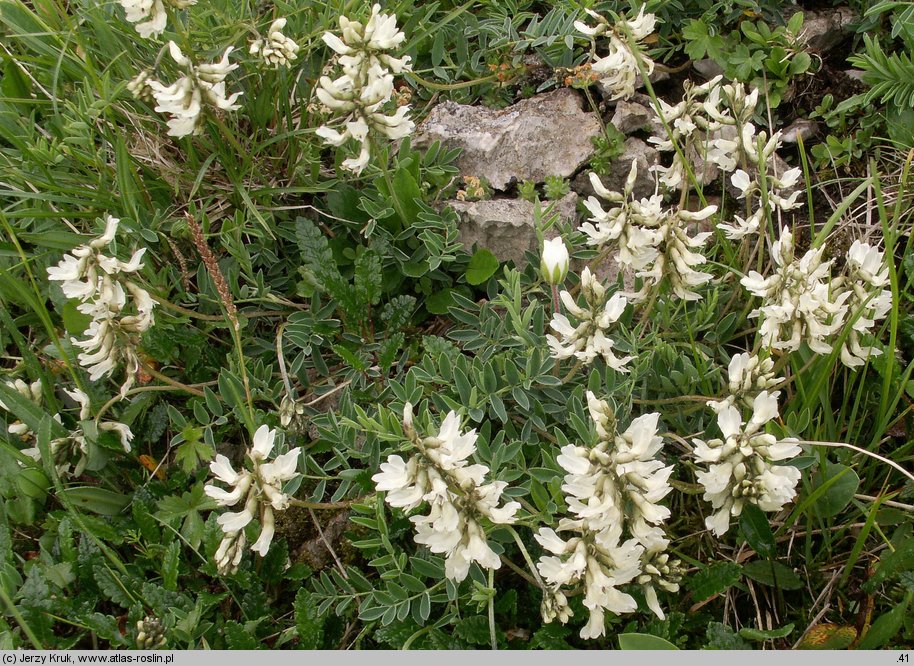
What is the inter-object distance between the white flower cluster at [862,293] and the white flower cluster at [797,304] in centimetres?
9

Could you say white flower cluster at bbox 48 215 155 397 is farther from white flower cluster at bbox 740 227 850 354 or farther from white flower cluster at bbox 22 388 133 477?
white flower cluster at bbox 740 227 850 354

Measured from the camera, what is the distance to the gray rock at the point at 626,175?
356 cm

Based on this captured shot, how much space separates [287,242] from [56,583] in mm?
1576

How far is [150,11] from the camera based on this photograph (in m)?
2.75

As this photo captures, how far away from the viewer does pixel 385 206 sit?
3.26m

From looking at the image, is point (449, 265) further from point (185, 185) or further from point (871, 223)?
point (871, 223)

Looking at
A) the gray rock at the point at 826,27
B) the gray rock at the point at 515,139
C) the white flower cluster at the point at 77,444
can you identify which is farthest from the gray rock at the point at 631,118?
the white flower cluster at the point at 77,444

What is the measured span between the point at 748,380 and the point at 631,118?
1870 millimetres

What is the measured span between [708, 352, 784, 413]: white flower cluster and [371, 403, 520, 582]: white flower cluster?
679 millimetres

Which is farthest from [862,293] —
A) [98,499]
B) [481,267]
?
[98,499]

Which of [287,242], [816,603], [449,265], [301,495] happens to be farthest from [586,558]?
[287,242]

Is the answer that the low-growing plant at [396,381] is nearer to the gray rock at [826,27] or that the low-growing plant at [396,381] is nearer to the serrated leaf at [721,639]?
the serrated leaf at [721,639]

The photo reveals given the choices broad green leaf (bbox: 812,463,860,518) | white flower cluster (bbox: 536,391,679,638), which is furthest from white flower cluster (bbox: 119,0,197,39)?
broad green leaf (bbox: 812,463,860,518)

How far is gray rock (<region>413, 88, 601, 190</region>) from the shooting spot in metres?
3.64
